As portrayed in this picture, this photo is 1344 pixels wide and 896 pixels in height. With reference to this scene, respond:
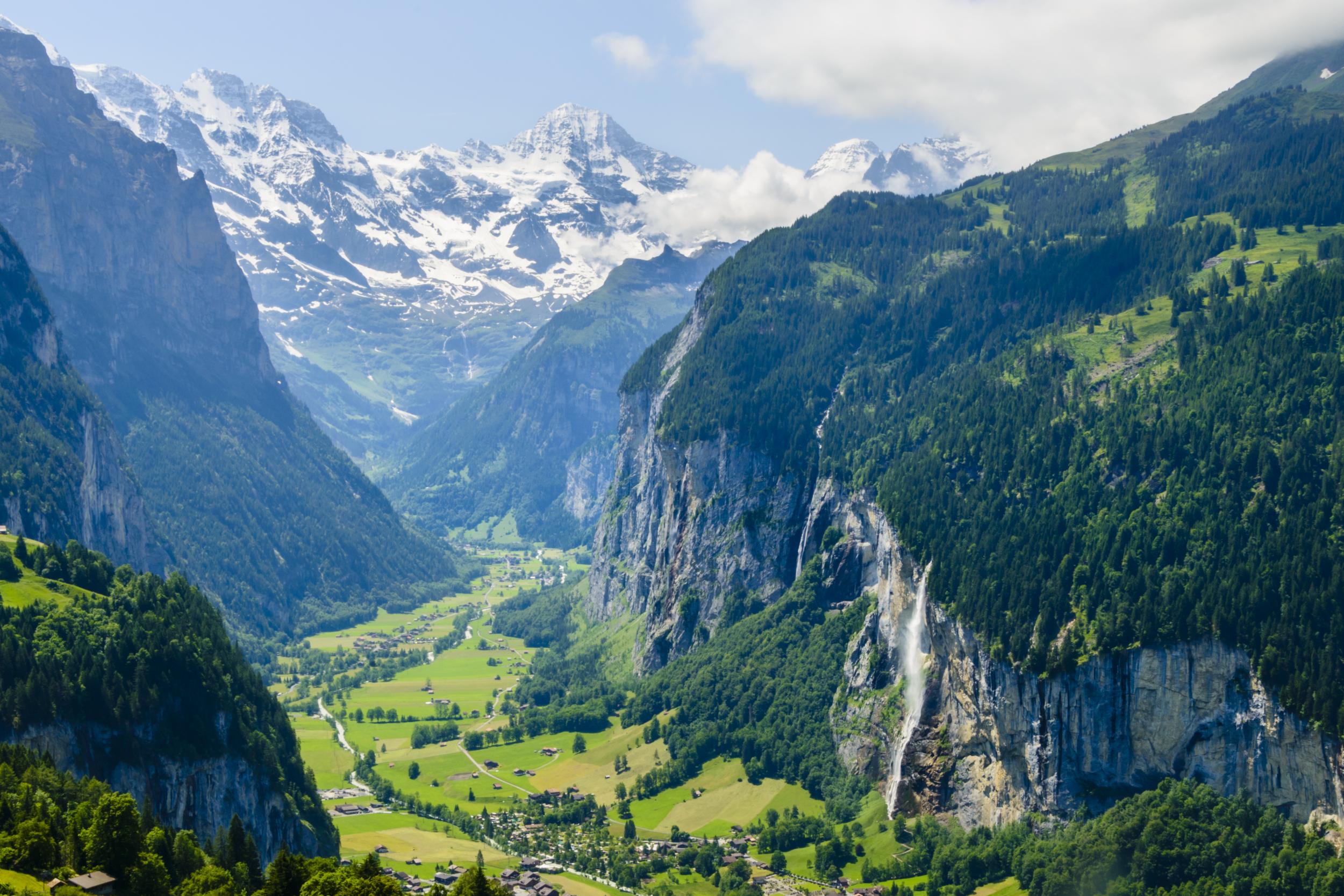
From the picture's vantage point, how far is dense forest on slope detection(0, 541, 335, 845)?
150 meters

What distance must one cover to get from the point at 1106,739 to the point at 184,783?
112 metres

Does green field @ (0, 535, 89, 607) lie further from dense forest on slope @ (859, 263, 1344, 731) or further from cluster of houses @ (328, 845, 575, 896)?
dense forest on slope @ (859, 263, 1344, 731)

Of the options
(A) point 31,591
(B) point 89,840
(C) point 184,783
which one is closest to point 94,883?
(B) point 89,840

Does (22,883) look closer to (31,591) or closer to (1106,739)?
(31,591)

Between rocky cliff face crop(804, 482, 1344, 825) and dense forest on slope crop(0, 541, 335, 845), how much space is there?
8819 cm

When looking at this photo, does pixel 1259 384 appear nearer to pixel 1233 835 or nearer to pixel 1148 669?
pixel 1148 669

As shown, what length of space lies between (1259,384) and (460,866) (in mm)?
133245

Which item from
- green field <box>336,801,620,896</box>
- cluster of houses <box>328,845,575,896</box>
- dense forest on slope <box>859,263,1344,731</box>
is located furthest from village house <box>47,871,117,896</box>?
dense forest on slope <box>859,263,1344,731</box>

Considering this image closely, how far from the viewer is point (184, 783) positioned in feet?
515

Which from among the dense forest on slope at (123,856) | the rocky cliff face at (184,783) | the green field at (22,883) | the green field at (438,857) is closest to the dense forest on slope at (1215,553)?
the green field at (438,857)

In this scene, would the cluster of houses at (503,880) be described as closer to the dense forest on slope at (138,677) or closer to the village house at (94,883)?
the dense forest on slope at (138,677)

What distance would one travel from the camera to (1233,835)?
14888 centimetres

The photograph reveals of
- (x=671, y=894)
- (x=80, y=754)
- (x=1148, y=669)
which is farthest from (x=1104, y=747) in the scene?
(x=80, y=754)

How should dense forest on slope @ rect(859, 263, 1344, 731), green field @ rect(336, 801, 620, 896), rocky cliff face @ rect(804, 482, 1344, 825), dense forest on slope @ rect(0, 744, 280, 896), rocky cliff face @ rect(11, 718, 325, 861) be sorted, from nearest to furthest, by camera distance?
1. dense forest on slope @ rect(0, 744, 280, 896)
2. rocky cliff face @ rect(11, 718, 325, 861)
3. rocky cliff face @ rect(804, 482, 1344, 825)
4. dense forest on slope @ rect(859, 263, 1344, 731)
5. green field @ rect(336, 801, 620, 896)
